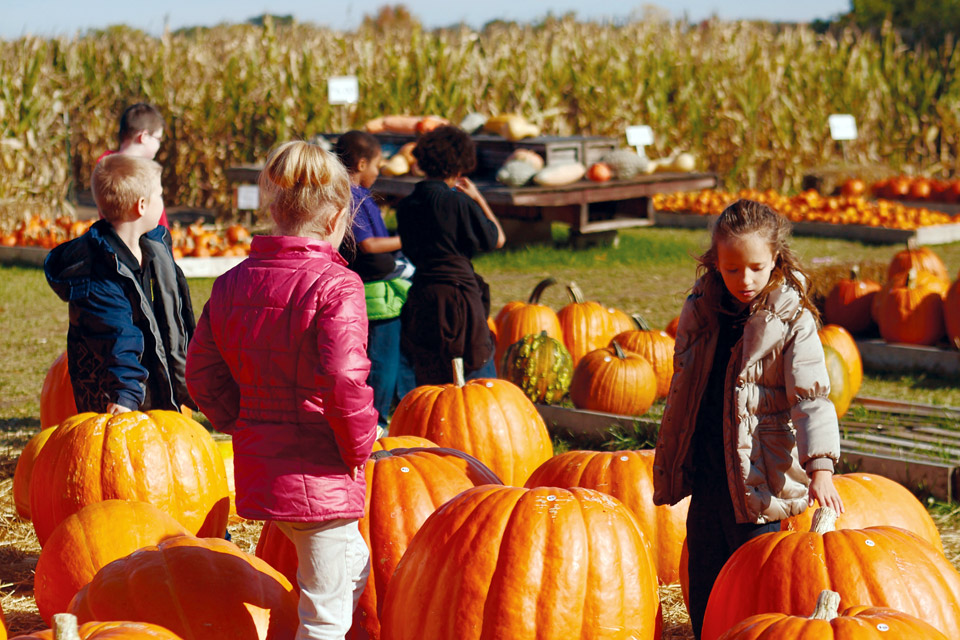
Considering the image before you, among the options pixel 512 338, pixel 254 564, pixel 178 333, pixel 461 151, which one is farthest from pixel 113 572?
pixel 512 338

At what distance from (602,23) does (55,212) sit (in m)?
12.6

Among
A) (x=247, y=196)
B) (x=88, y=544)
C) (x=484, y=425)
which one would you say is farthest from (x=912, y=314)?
(x=247, y=196)

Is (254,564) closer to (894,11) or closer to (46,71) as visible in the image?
(46,71)

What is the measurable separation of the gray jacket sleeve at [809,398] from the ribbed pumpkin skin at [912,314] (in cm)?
486

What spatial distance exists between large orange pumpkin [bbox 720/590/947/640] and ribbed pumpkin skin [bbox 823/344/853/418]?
3.53 meters

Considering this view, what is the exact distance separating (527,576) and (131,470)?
1.83m

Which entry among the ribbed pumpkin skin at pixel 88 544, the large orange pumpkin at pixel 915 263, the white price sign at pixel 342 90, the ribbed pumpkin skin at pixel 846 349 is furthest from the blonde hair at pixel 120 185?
the white price sign at pixel 342 90

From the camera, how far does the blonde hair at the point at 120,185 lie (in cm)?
410

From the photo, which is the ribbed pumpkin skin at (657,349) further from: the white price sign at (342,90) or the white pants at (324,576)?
the white price sign at (342,90)

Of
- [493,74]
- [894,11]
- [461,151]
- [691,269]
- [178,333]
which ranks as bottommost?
[691,269]

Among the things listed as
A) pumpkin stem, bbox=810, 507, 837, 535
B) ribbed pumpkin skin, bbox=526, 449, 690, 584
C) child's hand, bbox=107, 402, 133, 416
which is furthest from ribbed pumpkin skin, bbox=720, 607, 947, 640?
child's hand, bbox=107, 402, 133, 416

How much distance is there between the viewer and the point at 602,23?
22609mm

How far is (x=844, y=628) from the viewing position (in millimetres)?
2326

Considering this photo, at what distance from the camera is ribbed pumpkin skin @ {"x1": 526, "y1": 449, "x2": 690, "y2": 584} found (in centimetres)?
384
